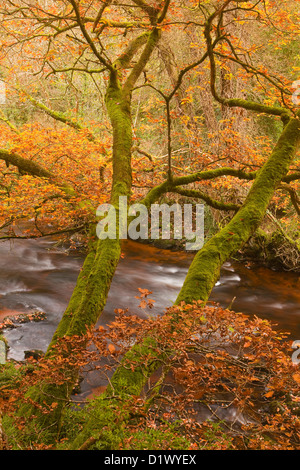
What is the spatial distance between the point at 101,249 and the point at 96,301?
639 millimetres

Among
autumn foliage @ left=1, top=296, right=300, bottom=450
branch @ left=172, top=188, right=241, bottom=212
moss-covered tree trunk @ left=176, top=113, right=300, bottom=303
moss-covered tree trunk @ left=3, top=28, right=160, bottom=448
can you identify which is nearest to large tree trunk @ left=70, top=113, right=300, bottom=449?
moss-covered tree trunk @ left=176, top=113, right=300, bottom=303

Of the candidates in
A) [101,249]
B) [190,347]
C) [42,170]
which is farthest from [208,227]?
[190,347]

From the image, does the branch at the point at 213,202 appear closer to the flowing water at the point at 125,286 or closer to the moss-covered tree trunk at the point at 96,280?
the moss-covered tree trunk at the point at 96,280

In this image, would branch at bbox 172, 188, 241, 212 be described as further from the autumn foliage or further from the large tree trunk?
the autumn foliage

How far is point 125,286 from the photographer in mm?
10719

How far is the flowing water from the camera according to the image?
8.51 m

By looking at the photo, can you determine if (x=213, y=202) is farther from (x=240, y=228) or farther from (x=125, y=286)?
(x=125, y=286)

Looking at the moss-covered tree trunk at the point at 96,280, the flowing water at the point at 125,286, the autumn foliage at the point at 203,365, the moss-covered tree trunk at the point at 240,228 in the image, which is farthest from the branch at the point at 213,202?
the flowing water at the point at 125,286

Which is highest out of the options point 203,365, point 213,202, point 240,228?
point 213,202

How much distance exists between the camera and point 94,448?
2.79 meters

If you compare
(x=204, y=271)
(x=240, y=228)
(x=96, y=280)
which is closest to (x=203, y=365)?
(x=204, y=271)

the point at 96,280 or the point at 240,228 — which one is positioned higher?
the point at 240,228

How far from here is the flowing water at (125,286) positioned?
8.51 meters

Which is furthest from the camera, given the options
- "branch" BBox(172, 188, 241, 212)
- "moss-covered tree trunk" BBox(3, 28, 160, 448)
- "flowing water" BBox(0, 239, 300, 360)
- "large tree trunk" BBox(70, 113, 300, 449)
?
"flowing water" BBox(0, 239, 300, 360)
